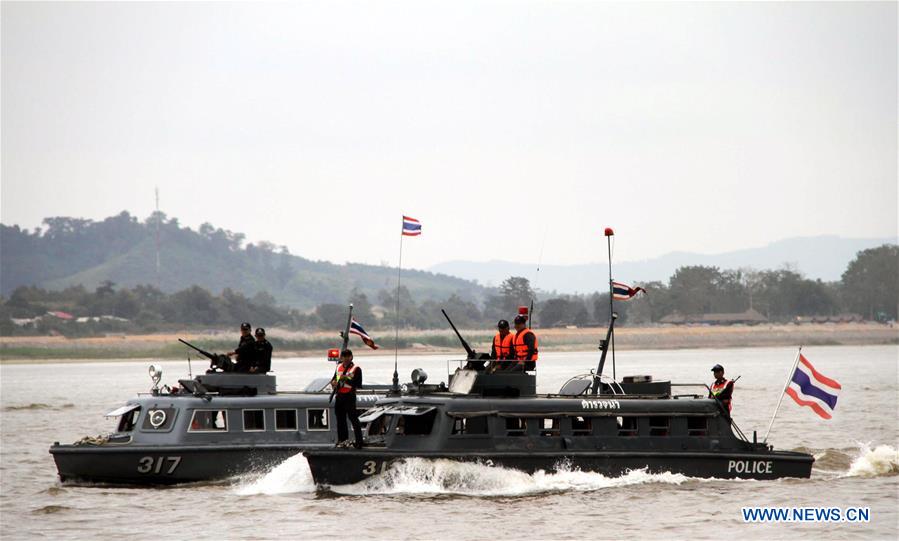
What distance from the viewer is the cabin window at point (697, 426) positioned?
2859 centimetres

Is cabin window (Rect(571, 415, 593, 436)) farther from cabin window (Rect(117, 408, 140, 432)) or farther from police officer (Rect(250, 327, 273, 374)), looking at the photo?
cabin window (Rect(117, 408, 140, 432))

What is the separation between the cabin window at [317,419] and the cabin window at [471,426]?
16.1 ft

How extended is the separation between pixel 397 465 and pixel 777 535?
6.97 metres

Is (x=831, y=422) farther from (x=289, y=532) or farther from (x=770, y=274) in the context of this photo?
(x=770, y=274)

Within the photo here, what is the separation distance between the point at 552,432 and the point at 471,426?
5.27ft

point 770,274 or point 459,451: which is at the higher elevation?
point 770,274

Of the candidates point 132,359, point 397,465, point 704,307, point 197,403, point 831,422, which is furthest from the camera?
point 704,307

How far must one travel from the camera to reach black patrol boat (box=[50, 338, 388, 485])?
30.2 meters

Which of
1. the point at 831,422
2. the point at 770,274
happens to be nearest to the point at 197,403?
the point at 831,422

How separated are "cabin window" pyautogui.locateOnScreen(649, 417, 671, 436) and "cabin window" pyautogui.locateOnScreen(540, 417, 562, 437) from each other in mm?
1927

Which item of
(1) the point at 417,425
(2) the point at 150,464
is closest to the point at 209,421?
(2) the point at 150,464

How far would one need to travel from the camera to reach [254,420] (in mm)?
30953

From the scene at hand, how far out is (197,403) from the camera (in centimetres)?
3064

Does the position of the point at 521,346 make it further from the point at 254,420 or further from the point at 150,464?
the point at 150,464
